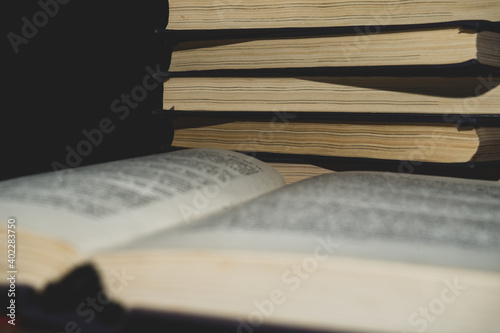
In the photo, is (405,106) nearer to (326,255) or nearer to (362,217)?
(362,217)

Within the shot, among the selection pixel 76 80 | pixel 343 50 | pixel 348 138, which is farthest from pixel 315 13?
pixel 76 80

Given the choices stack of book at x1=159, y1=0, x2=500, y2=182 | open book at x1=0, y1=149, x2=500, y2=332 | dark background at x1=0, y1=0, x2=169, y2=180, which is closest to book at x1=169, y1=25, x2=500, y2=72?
stack of book at x1=159, y1=0, x2=500, y2=182

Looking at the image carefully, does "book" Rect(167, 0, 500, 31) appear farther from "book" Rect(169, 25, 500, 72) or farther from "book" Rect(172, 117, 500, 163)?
"book" Rect(172, 117, 500, 163)

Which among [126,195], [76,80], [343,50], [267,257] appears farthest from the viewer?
[76,80]

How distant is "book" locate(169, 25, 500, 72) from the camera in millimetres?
788

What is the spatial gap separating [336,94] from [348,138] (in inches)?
2.8

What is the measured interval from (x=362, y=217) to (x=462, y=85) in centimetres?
38

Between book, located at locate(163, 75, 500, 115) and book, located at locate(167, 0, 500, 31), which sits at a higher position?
book, located at locate(167, 0, 500, 31)

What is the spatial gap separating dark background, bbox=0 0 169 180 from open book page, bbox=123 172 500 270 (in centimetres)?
48

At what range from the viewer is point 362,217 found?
0.54m

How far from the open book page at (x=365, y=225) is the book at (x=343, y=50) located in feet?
0.70

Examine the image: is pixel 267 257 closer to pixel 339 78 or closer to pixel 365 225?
pixel 365 225

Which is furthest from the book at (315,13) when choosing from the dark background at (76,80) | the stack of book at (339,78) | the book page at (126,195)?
the book page at (126,195)

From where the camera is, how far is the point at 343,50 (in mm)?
855
